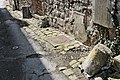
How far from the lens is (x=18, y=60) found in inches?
231

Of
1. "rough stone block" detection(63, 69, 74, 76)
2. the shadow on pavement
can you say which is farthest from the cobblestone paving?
the shadow on pavement

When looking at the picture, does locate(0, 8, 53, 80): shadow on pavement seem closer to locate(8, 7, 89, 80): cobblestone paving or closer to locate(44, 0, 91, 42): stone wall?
locate(8, 7, 89, 80): cobblestone paving

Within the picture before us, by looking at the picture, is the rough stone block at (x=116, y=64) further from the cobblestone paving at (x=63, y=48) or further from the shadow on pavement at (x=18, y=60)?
the shadow on pavement at (x=18, y=60)

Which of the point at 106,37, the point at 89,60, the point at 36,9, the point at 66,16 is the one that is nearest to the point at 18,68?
the point at 89,60

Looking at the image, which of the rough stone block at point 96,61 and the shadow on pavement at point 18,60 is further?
the shadow on pavement at point 18,60

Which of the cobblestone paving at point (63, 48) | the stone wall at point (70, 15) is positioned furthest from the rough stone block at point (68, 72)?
the stone wall at point (70, 15)

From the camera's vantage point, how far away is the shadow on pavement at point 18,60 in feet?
16.5

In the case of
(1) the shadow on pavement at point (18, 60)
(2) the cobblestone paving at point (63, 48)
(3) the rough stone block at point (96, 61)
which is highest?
(3) the rough stone block at point (96, 61)

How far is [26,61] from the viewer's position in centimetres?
578

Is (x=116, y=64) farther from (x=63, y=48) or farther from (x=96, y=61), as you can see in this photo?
(x=63, y=48)

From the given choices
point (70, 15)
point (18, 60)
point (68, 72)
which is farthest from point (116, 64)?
point (70, 15)

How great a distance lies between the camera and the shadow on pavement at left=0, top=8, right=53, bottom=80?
5.03m

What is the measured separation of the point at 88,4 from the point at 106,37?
1218 mm

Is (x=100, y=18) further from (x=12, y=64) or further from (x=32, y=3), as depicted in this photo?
(x=32, y=3)
